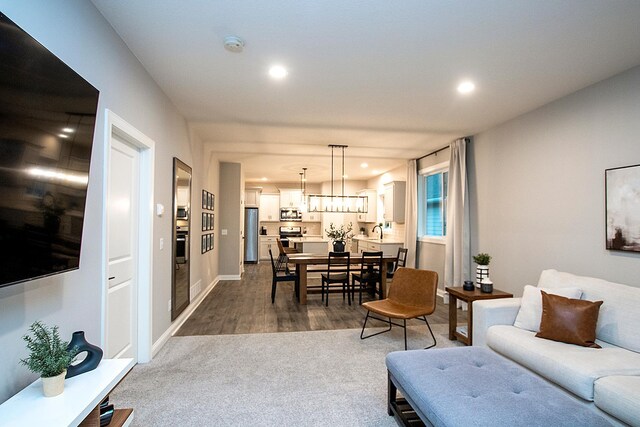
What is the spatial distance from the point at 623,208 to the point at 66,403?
159 inches

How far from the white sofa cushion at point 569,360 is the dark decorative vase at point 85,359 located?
107 inches

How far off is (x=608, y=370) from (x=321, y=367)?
2.07 meters

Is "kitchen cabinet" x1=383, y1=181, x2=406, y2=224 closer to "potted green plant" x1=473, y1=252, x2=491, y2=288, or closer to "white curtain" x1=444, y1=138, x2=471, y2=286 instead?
"white curtain" x1=444, y1=138, x2=471, y2=286

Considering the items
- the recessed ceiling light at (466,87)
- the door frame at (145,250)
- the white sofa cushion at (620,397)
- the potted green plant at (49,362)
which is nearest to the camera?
the potted green plant at (49,362)

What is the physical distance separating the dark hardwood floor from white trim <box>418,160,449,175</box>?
2.37m

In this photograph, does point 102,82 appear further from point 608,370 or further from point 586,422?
point 608,370

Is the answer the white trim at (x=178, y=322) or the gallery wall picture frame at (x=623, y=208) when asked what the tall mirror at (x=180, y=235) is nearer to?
the white trim at (x=178, y=322)

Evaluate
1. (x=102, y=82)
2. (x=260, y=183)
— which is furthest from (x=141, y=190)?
(x=260, y=183)

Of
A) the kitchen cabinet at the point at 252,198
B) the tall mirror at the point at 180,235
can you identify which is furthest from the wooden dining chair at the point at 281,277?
the kitchen cabinet at the point at 252,198

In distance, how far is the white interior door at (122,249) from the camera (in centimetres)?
247

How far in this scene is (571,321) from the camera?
238 cm

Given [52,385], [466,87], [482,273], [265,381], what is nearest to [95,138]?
[52,385]

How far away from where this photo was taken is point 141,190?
2.94 metres

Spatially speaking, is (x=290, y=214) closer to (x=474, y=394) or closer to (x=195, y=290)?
(x=195, y=290)
